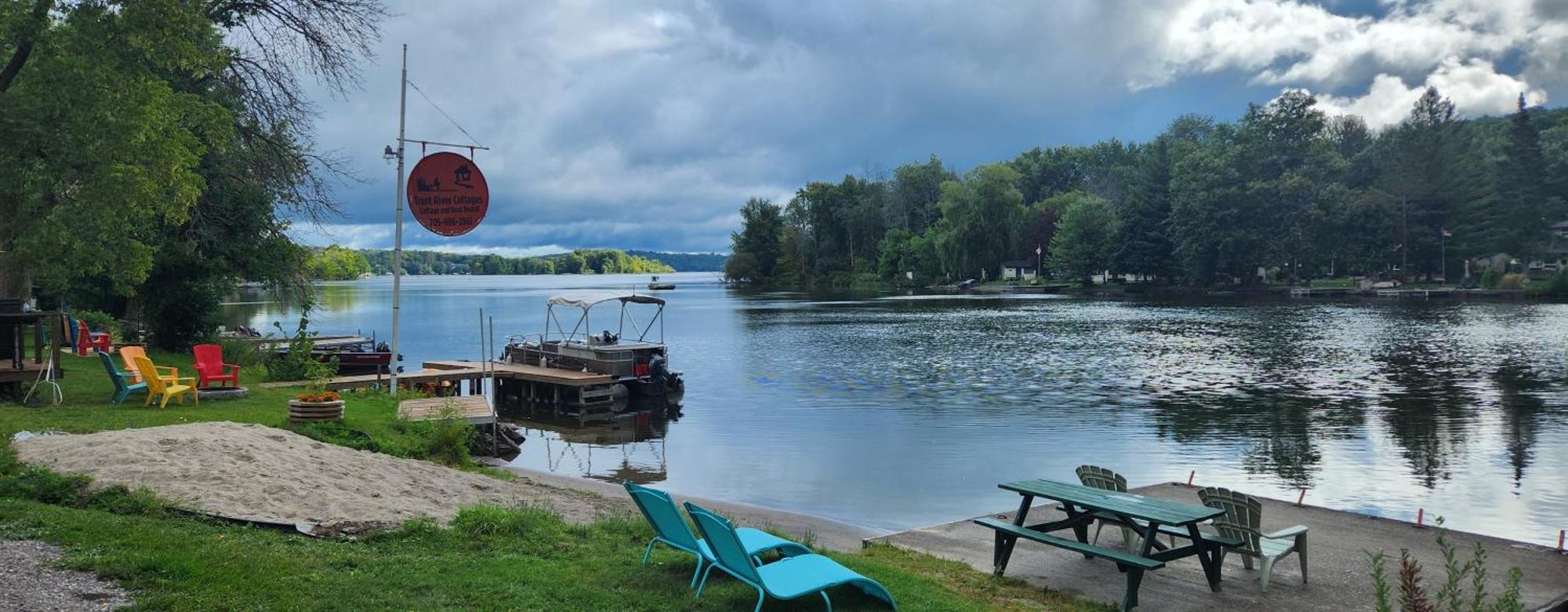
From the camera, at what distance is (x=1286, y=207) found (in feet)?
291

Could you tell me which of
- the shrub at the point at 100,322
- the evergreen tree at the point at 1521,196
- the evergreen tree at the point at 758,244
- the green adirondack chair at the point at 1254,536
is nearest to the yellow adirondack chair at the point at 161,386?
the green adirondack chair at the point at 1254,536

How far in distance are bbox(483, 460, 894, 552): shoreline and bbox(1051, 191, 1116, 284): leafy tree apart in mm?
96131

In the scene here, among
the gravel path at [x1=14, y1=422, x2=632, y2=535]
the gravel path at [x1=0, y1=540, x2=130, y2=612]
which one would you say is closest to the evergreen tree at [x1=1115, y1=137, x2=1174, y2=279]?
the gravel path at [x1=14, y1=422, x2=632, y2=535]

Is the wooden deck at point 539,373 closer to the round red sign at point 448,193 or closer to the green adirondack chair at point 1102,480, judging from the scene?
the round red sign at point 448,193

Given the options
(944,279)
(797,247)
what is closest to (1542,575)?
(944,279)

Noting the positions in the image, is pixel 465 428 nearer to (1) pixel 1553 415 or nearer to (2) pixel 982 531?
(2) pixel 982 531

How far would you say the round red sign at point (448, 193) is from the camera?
15.8 meters

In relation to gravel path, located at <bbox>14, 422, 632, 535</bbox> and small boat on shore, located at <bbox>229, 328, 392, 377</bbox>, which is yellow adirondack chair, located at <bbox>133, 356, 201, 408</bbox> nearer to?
gravel path, located at <bbox>14, 422, 632, 535</bbox>

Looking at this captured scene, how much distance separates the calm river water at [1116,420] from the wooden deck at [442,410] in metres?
1.85

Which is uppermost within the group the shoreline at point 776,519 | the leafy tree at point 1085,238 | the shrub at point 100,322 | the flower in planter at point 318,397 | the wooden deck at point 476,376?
the leafy tree at point 1085,238

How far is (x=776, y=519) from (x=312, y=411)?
6899mm

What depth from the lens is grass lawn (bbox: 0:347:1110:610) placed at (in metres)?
5.80

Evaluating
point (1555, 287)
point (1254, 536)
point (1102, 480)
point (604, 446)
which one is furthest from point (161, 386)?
point (1555, 287)

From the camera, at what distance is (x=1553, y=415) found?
74.0 feet
